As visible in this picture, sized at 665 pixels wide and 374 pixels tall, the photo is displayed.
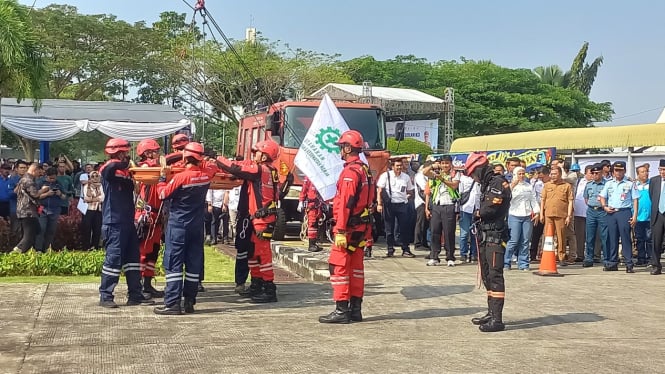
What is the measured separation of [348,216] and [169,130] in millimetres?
12182

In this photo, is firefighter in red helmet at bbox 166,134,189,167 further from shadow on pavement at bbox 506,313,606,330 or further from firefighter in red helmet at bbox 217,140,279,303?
shadow on pavement at bbox 506,313,606,330

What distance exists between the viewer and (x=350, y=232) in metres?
7.67

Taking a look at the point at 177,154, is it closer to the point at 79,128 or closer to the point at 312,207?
the point at 312,207

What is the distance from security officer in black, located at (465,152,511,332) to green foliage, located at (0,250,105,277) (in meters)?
5.80

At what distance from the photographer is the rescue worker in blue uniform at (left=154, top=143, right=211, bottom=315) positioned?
7801 mm

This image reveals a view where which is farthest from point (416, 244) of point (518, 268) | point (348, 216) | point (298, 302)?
point (348, 216)

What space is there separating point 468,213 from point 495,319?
5.53 m

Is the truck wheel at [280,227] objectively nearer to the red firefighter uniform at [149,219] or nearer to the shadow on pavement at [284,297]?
the shadow on pavement at [284,297]

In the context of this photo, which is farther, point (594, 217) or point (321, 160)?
point (594, 217)

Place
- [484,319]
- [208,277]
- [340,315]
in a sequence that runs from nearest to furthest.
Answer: [484,319] → [340,315] → [208,277]

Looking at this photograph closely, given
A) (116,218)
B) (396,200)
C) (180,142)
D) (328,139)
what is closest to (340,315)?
(116,218)

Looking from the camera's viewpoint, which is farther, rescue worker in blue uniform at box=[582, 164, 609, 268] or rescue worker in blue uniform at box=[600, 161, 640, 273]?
rescue worker in blue uniform at box=[582, 164, 609, 268]

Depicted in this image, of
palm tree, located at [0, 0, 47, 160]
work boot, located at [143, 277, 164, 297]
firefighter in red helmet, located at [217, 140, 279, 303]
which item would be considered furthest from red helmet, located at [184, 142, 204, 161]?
palm tree, located at [0, 0, 47, 160]

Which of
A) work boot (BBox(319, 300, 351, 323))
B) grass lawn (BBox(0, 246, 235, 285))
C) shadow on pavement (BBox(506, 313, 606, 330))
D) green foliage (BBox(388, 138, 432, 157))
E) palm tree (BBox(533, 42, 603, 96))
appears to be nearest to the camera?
work boot (BBox(319, 300, 351, 323))
